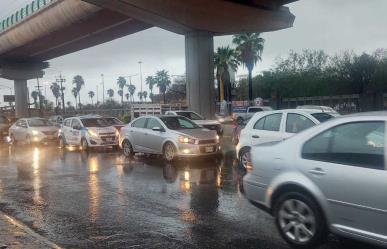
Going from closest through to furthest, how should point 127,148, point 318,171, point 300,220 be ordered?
point 318,171 → point 300,220 → point 127,148

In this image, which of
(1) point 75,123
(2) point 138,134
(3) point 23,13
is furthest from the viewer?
(3) point 23,13

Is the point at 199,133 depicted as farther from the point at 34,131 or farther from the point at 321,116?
the point at 34,131

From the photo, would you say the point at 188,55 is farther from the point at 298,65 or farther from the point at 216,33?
the point at 298,65

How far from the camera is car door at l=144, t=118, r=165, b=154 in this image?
49.2ft

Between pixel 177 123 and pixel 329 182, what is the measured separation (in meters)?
10.5

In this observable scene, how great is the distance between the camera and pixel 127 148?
55.1 feet

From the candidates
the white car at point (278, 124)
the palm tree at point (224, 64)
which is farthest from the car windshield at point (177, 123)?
the palm tree at point (224, 64)

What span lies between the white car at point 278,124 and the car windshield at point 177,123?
12.4 ft

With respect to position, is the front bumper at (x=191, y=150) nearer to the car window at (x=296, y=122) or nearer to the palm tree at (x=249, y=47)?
the car window at (x=296, y=122)

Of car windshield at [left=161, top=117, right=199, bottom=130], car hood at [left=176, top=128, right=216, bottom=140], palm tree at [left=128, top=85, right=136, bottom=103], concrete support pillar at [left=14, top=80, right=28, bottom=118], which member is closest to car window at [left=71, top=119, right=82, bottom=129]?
car windshield at [left=161, top=117, right=199, bottom=130]

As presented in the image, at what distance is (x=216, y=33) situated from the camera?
111 ft

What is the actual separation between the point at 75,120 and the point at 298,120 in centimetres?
1321

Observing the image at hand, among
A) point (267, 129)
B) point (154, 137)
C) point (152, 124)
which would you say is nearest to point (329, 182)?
point (267, 129)

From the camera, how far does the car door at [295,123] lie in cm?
1066
